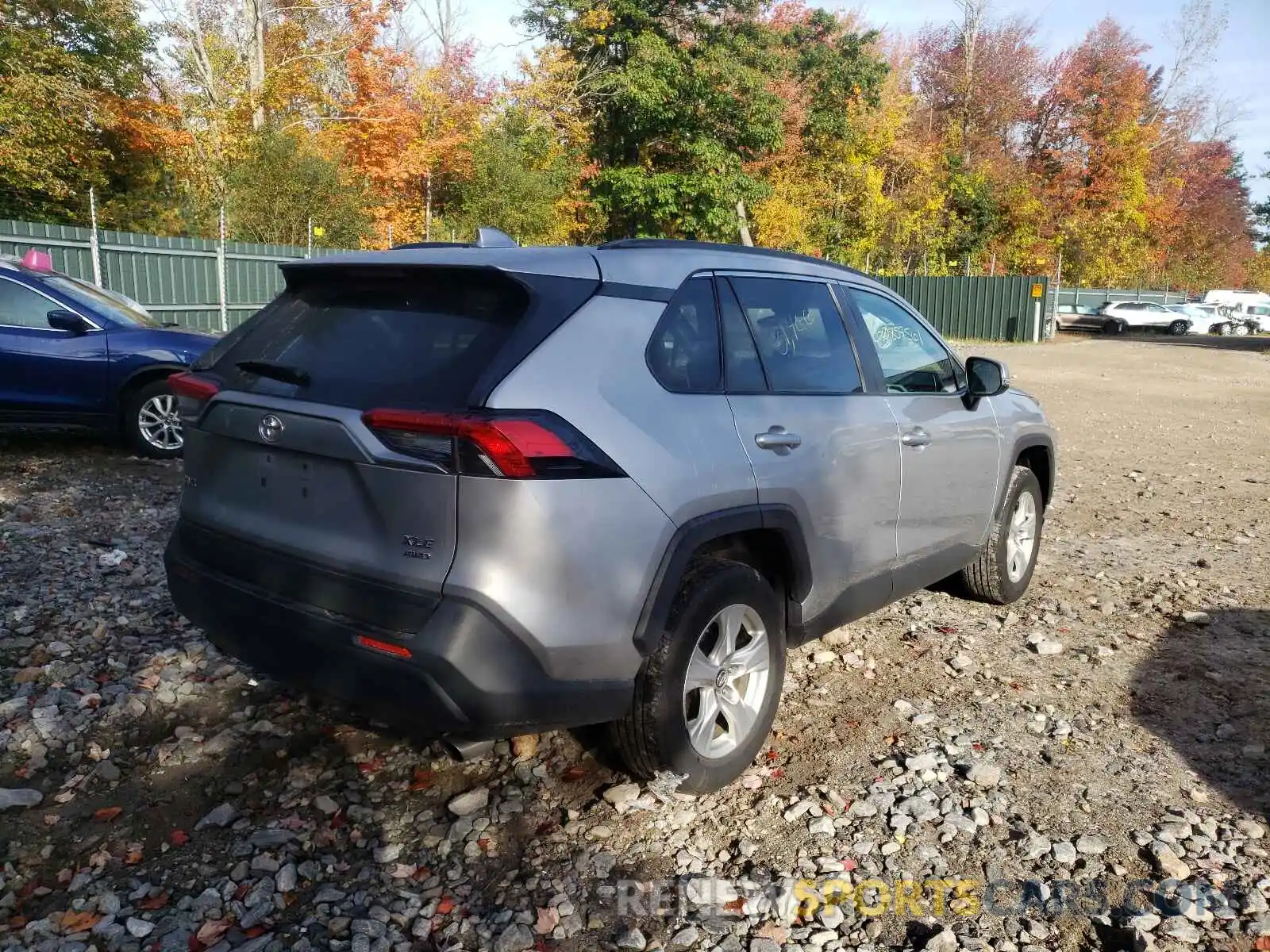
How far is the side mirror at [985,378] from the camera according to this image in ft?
15.3

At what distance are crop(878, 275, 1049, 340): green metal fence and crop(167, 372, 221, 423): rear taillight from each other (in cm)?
2959

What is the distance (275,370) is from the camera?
3.13 metres

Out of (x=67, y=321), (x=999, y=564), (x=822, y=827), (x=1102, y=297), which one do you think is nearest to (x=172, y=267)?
(x=67, y=321)

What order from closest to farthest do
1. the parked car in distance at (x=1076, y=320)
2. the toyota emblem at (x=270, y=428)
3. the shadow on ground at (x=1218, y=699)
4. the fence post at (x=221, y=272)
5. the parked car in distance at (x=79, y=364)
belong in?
the toyota emblem at (x=270, y=428) < the shadow on ground at (x=1218, y=699) < the parked car in distance at (x=79, y=364) < the fence post at (x=221, y=272) < the parked car in distance at (x=1076, y=320)

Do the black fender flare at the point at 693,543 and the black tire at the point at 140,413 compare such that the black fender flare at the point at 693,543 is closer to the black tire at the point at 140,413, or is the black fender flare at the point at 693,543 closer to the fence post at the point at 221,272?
the black tire at the point at 140,413

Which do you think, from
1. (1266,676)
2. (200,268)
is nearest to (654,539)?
(1266,676)

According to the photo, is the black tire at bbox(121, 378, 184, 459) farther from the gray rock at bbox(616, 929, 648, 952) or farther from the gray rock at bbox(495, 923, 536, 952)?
the gray rock at bbox(616, 929, 648, 952)

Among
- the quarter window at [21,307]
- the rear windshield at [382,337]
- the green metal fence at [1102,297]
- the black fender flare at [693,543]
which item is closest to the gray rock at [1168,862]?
the black fender flare at [693,543]

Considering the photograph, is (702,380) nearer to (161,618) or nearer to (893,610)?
(893,610)

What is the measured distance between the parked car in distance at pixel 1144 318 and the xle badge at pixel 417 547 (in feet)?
139

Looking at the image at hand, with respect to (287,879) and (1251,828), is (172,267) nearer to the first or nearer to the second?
(287,879)

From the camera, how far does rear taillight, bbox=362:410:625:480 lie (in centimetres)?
262

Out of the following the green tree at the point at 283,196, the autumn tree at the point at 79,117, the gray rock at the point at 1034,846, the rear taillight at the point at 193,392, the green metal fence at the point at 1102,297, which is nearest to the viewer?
the gray rock at the point at 1034,846

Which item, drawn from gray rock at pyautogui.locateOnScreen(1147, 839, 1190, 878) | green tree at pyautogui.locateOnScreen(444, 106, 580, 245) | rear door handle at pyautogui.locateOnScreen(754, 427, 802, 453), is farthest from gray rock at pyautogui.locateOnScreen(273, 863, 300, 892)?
green tree at pyautogui.locateOnScreen(444, 106, 580, 245)
